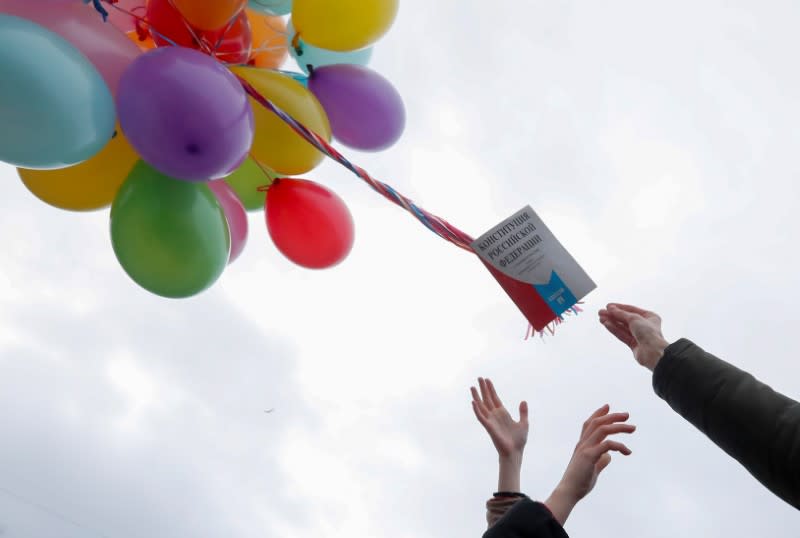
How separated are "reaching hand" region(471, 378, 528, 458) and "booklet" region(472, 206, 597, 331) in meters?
0.21

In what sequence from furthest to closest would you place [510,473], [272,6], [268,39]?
[268,39]
[272,6]
[510,473]

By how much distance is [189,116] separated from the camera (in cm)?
103

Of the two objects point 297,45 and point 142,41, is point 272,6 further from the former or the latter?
point 142,41

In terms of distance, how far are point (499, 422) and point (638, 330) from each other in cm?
33

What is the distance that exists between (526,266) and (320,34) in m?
0.79

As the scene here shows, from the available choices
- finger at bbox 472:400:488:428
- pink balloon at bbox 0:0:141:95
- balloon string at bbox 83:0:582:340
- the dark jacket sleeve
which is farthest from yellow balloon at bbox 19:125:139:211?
the dark jacket sleeve

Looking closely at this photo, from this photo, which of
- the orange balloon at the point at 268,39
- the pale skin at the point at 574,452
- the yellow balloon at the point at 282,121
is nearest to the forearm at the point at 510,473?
the pale skin at the point at 574,452

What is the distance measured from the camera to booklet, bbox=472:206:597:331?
1.12 metres

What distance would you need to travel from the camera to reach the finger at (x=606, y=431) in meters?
1.02

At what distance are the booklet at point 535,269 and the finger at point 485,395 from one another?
0.21 metres

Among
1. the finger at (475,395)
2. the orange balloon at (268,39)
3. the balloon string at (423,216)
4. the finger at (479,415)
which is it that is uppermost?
the orange balloon at (268,39)

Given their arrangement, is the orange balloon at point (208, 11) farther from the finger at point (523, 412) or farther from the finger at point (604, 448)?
the finger at point (604, 448)

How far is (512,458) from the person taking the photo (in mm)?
1094

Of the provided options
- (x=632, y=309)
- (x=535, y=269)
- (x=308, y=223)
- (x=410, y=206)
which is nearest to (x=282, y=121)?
(x=308, y=223)
